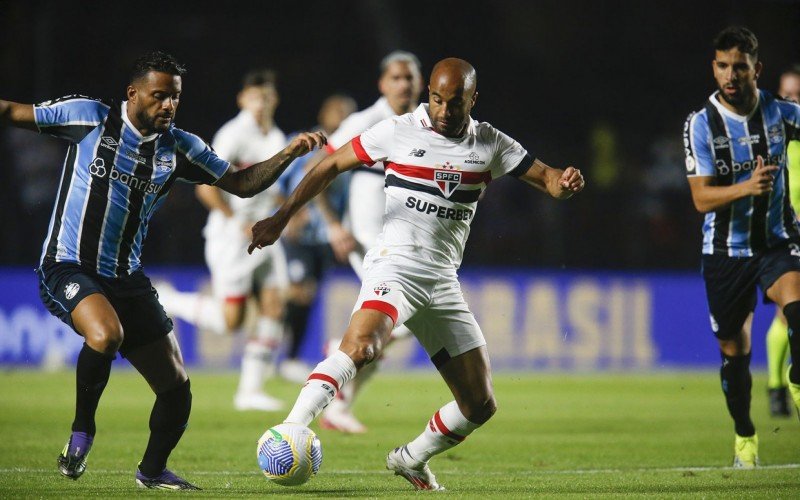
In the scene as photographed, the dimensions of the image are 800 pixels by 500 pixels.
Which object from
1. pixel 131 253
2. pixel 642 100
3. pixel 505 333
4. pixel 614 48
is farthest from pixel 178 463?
pixel 614 48

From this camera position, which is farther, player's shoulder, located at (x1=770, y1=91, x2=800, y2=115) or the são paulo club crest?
player's shoulder, located at (x1=770, y1=91, x2=800, y2=115)

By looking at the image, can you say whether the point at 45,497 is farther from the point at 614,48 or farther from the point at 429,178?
the point at 614,48

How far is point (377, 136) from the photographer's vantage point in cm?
636

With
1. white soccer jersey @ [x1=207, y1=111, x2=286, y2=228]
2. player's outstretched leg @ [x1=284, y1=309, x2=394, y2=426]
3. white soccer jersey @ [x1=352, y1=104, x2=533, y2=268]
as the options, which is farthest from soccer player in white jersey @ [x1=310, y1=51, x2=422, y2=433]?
player's outstretched leg @ [x1=284, y1=309, x2=394, y2=426]

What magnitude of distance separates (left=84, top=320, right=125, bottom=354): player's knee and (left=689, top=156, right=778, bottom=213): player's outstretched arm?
336 cm

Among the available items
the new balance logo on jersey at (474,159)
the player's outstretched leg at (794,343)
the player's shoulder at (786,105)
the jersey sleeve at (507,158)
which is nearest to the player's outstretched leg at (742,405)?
the player's outstretched leg at (794,343)

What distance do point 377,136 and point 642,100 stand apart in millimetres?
18217

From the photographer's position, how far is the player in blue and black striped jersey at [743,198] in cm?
716

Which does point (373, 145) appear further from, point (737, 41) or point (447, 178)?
point (737, 41)

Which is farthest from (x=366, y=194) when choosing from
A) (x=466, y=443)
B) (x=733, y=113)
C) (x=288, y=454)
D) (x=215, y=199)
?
(x=288, y=454)

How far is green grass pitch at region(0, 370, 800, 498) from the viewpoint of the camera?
6.46 meters

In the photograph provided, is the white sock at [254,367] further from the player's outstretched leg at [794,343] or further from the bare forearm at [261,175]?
the player's outstretched leg at [794,343]

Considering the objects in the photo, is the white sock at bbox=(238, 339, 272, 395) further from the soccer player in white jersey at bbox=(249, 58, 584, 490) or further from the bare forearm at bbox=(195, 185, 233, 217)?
the soccer player in white jersey at bbox=(249, 58, 584, 490)

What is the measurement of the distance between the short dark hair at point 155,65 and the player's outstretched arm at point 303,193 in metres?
0.88
